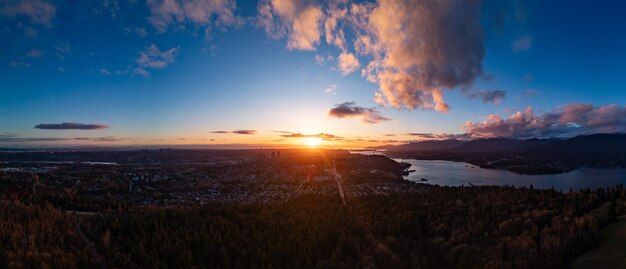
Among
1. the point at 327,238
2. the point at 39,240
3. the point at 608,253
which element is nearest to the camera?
the point at 608,253

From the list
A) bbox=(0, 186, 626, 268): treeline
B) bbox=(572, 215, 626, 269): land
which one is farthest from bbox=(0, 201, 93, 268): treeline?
bbox=(572, 215, 626, 269): land

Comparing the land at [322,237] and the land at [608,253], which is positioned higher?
the land at [608,253]

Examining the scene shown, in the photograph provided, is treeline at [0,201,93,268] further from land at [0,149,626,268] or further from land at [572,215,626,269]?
land at [572,215,626,269]

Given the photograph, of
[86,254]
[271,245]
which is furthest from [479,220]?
[86,254]

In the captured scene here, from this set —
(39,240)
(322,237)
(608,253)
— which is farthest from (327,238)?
(39,240)

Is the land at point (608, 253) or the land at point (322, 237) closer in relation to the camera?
the land at point (608, 253)

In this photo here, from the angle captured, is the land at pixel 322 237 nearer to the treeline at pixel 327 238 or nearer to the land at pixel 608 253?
the treeline at pixel 327 238

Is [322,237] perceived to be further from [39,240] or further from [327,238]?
[39,240]

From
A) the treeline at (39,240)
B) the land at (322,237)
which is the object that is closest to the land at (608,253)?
the land at (322,237)

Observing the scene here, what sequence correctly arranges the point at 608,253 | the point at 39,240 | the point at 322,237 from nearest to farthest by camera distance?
the point at 608,253
the point at 39,240
the point at 322,237
